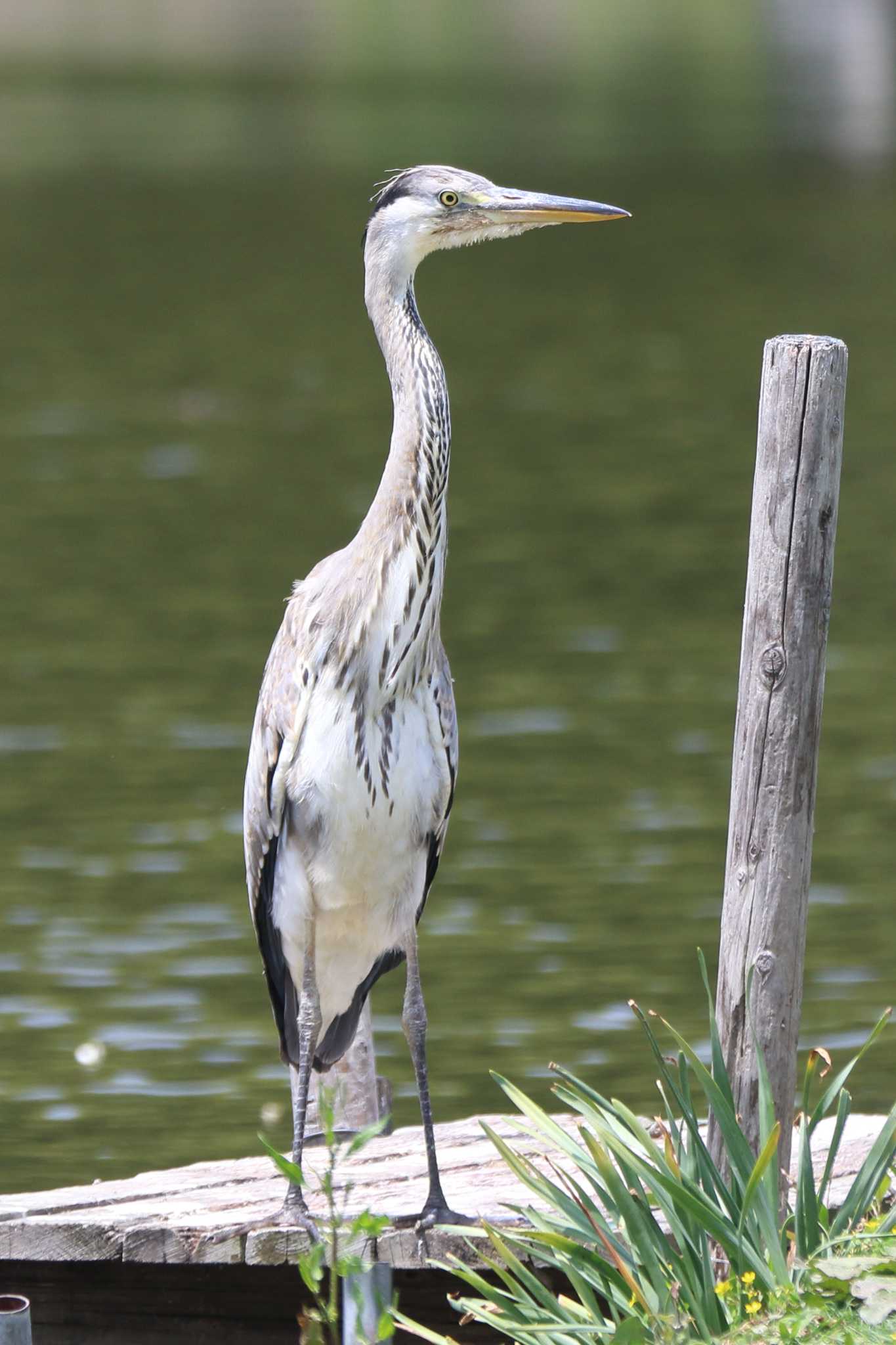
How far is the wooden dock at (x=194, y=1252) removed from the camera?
5664 mm

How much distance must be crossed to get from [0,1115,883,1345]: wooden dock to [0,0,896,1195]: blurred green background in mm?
1843

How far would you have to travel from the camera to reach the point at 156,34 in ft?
205

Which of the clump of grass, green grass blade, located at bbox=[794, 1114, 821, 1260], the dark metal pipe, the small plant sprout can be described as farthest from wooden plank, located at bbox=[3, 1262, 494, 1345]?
green grass blade, located at bbox=[794, 1114, 821, 1260]

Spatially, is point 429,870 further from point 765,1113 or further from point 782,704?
point 765,1113

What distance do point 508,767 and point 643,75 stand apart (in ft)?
147

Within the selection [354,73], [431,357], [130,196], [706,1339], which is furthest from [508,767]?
[354,73]

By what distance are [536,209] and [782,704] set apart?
170 centimetres

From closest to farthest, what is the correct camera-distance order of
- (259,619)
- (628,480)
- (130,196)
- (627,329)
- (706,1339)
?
(706,1339) → (259,619) → (628,480) → (627,329) → (130,196)

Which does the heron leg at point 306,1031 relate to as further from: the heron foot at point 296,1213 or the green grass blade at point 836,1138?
the green grass blade at point 836,1138

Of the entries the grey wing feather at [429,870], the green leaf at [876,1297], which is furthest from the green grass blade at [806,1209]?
the grey wing feather at [429,870]

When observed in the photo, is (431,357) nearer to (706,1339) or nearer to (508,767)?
(706,1339)

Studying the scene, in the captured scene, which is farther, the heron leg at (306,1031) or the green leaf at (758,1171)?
the heron leg at (306,1031)

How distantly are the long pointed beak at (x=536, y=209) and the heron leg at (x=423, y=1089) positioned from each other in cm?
186

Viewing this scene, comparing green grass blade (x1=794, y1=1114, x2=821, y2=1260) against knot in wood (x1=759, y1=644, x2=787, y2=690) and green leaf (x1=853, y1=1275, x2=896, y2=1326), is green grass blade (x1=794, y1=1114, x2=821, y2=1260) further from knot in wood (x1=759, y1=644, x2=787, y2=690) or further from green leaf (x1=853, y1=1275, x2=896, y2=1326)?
knot in wood (x1=759, y1=644, x2=787, y2=690)
